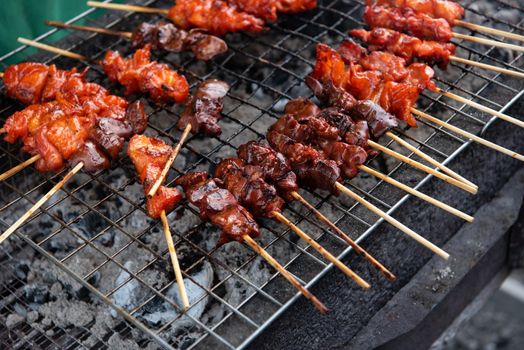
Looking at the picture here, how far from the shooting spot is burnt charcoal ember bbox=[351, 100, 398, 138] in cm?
466

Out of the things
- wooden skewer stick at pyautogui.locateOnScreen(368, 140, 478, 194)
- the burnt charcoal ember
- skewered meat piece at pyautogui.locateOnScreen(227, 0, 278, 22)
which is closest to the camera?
wooden skewer stick at pyautogui.locateOnScreen(368, 140, 478, 194)

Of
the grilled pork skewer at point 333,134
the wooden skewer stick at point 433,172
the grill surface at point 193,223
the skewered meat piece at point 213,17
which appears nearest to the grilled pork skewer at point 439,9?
the grill surface at point 193,223

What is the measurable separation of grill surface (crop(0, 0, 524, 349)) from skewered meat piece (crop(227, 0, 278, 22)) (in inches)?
7.0

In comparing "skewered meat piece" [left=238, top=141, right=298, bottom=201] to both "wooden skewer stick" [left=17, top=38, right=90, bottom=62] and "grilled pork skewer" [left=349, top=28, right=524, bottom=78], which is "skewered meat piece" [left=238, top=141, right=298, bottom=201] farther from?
"wooden skewer stick" [left=17, top=38, right=90, bottom=62]

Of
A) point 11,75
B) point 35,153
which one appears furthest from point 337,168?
point 11,75

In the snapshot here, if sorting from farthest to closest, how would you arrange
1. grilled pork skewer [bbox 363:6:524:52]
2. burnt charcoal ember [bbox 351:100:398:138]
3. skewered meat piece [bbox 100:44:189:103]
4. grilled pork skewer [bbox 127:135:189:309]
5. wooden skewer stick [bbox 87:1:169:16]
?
wooden skewer stick [bbox 87:1:169:16] → grilled pork skewer [bbox 363:6:524:52] → skewered meat piece [bbox 100:44:189:103] → burnt charcoal ember [bbox 351:100:398:138] → grilled pork skewer [bbox 127:135:189:309]

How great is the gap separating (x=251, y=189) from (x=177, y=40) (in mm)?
2037

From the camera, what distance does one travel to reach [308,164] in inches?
175

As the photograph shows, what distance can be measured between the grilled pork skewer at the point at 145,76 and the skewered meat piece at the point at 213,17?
1.83 ft

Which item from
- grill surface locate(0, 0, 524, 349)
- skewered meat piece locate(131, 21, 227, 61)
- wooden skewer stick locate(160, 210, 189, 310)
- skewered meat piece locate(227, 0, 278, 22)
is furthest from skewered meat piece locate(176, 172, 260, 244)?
skewered meat piece locate(227, 0, 278, 22)

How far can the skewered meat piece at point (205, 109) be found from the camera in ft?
16.0

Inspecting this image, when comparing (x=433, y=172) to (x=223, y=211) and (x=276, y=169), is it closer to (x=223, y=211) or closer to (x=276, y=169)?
(x=276, y=169)

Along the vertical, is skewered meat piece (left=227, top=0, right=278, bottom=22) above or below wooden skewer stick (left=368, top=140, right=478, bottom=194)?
above

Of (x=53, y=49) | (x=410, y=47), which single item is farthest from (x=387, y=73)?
(x=53, y=49)
